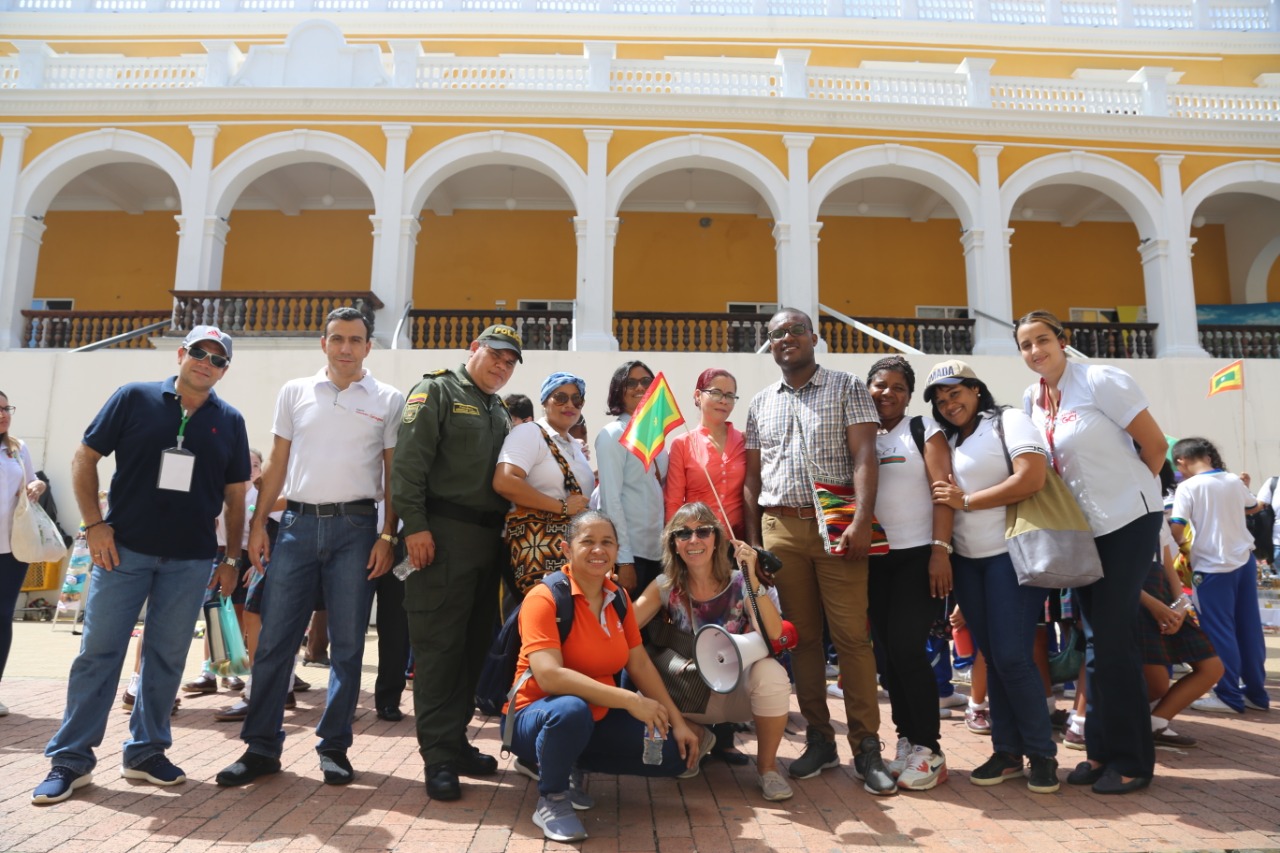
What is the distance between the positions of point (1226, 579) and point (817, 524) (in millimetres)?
3668

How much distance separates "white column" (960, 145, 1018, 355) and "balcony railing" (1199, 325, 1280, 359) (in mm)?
3686

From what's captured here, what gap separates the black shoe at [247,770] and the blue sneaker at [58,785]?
536 millimetres

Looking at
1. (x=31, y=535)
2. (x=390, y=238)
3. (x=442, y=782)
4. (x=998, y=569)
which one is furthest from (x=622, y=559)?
(x=390, y=238)

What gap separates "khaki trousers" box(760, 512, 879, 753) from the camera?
371cm

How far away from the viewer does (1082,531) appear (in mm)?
3535

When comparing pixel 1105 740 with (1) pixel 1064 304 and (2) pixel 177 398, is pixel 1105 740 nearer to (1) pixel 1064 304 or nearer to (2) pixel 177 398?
(2) pixel 177 398

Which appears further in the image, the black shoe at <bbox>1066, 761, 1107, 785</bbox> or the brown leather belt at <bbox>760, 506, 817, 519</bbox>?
the brown leather belt at <bbox>760, 506, 817, 519</bbox>

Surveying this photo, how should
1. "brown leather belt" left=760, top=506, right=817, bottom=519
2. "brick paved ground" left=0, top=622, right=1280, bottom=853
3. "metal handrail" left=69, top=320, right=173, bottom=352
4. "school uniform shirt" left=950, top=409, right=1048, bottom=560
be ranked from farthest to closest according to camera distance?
1. "metal handrail" left=69, top=320, right=173, bottom=352
2. "brown leather belt" left=760, top=506, right=817, bottom=519
3. "school uniform shirt" left=950, top=409, right=1048, bottom=560
4. "brick paved ground" left=0, top=622, right=1280, bottom=853

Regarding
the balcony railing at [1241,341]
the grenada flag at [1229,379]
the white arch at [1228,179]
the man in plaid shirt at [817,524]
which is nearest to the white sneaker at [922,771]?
the man in plaid shirt at [817,524]

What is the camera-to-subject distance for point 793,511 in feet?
12.8

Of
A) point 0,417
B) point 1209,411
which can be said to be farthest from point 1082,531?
point 1209,411

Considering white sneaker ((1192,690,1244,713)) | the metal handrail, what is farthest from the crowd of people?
the metal handrail

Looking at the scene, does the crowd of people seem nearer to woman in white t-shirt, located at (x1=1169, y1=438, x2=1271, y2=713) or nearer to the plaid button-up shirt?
the plaid button-up shirt

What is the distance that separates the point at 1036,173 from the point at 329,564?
45.6ft
